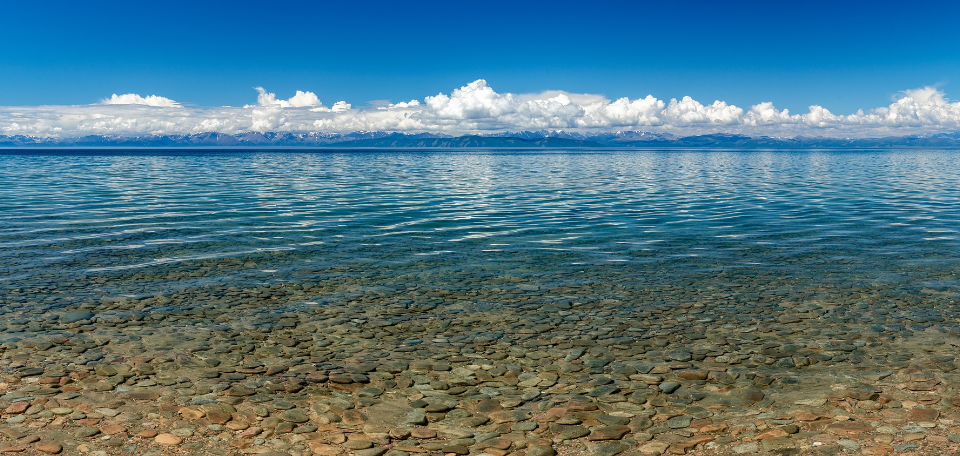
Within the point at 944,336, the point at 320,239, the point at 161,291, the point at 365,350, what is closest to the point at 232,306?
the point at 161,291

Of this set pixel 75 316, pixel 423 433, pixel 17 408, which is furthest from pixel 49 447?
pixel 75 316

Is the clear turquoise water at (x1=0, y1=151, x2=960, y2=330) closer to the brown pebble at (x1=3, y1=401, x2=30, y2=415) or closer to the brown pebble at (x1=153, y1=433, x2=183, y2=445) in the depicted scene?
the brown pebble at (x1=3, y1=401, x2=30, y2=415)

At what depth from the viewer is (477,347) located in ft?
41.0

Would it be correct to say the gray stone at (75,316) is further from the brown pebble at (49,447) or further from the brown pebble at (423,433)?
the brown pebble at (423,433)

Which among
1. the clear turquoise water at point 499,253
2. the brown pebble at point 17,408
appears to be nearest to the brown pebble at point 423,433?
the brown pebble at point 17,408

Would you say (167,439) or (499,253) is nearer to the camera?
(167,439)

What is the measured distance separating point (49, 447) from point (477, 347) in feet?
22.2

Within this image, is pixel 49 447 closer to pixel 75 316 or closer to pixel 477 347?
pixel 477 347

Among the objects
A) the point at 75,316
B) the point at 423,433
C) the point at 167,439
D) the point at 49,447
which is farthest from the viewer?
the point at 75,316

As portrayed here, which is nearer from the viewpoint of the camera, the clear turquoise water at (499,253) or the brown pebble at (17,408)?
the brown pebble at (17,408)

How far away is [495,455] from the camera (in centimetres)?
817

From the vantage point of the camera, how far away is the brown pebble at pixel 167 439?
8.28 m

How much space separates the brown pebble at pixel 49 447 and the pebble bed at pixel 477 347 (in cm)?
6

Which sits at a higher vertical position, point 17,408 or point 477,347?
point 17,408
